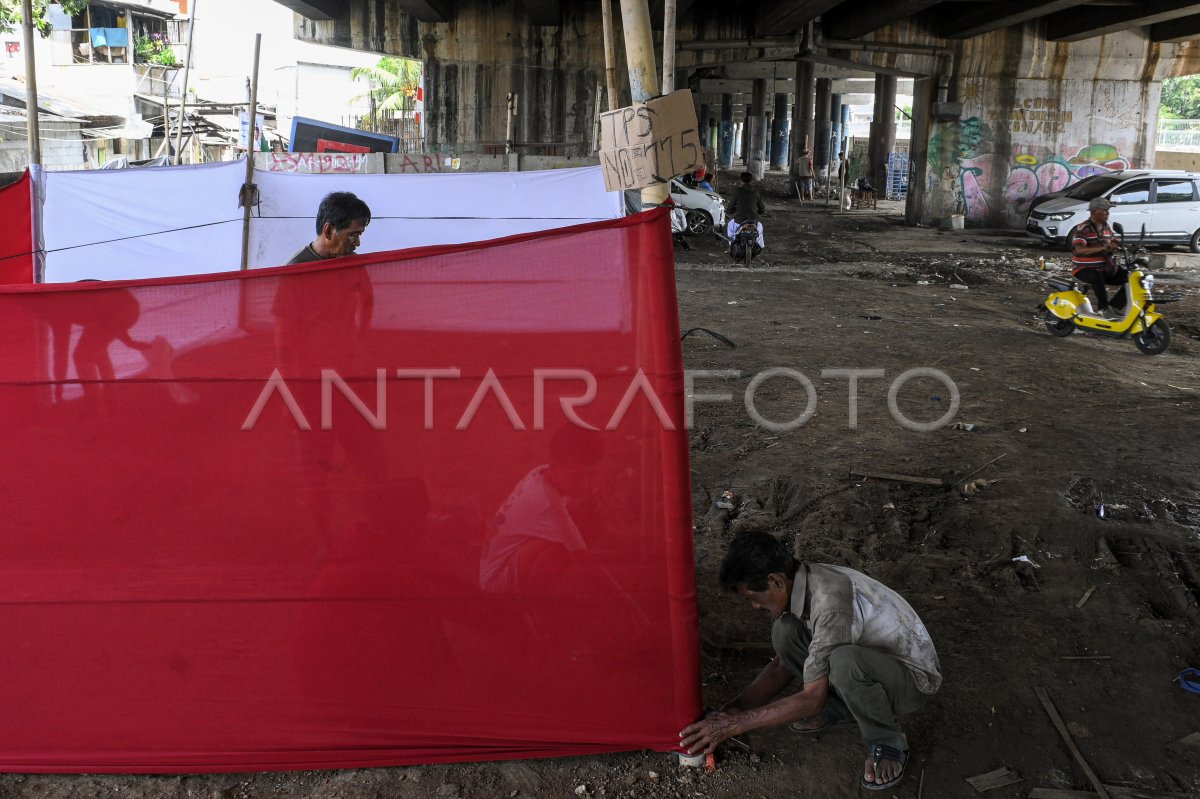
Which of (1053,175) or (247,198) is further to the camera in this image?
(1053,175)

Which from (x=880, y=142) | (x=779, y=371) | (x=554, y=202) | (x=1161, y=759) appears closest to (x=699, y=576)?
(x=1161, y=759)

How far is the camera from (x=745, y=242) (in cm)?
1642

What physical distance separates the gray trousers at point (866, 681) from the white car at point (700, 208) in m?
17.7

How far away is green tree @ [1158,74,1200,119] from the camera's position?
58.2m

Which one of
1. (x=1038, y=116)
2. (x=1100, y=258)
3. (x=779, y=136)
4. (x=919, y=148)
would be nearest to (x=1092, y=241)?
(x=1100, y=258)

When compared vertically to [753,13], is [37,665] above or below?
below

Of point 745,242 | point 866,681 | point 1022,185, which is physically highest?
point 1022,185

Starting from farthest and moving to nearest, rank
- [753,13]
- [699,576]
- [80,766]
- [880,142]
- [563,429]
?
[880,142]
[753,13]
[699,576]
[80,766]
[563,429]

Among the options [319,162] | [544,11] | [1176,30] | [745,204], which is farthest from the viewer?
[1176,30]

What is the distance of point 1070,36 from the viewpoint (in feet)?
72.1

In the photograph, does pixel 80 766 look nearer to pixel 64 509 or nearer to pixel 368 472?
pixel 64 509

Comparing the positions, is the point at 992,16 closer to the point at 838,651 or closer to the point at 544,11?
the point at 544,11

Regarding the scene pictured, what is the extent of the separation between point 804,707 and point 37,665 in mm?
2362

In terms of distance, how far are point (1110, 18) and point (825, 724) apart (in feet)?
70.9
